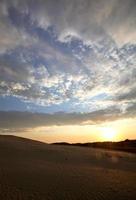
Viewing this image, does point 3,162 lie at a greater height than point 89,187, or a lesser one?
greater

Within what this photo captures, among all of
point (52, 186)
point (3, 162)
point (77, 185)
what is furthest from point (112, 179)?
point (3, 162)

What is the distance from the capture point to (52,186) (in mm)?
11398

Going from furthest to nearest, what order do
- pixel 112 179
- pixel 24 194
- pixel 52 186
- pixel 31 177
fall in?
pixel 112 179, pixel 31 177, pixel 52 186, pixel 24 194

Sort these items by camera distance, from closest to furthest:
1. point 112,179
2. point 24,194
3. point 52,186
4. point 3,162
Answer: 1. point 24,194
2. point 52,186
3. point 112,179
4. point 3,162

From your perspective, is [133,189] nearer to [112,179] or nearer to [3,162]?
[112,179]

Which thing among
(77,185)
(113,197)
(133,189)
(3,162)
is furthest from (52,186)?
(3,162)

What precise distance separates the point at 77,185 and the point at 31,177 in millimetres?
2319

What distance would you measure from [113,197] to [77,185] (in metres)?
1.97

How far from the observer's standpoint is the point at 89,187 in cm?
1173

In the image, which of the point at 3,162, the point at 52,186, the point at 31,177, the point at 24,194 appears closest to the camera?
the point at 24,194

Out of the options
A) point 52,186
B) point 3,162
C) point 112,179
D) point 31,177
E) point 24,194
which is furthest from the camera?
point 3,162

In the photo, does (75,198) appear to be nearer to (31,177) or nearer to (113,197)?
(113,197)

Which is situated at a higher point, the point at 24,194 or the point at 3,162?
the point at 3,162

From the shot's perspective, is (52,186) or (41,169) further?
(41,169)
